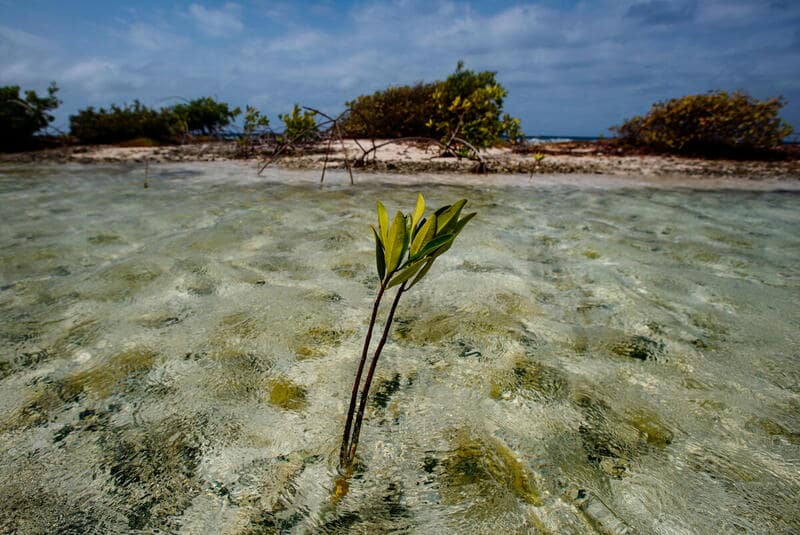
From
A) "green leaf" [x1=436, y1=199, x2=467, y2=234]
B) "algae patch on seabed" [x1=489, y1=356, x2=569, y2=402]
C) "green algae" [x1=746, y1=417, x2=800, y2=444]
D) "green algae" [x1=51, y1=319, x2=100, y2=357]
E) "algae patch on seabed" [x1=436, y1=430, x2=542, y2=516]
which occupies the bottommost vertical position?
"algae patch on seabed" [x1=436, y1=430, x2=542, y2=516]

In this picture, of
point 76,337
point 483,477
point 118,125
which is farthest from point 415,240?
point 118,125

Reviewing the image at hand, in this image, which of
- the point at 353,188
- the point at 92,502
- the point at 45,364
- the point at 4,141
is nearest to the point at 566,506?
the point at 92,502

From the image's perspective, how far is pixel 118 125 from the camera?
15.2 m

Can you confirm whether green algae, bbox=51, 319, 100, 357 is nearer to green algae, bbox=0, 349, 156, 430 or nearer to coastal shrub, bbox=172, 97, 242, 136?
green algae, bbox=0, 349, 156, 430

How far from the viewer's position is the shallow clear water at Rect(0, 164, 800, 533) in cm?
116

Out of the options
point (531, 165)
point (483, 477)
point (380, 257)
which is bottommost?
point (483, 477)

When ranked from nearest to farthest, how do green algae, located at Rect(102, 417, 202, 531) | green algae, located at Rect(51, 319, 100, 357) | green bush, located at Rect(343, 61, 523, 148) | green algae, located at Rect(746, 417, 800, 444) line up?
green algae, located at Rect(102, 417, 202, 531)
green algae, located at Rect(746, 417, 800, 444)
green algae, located at Rect(51, 319, 100, 357)
green bush, located at Rect(343, 61, 523, 148)

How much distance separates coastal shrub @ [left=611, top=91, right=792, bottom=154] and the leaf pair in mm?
14949

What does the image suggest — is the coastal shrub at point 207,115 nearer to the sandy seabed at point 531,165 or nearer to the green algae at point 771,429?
the sandy seabed at point 531,165

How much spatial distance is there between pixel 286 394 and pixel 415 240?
107 centimetres

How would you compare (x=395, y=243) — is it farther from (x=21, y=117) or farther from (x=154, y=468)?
(x=21, y=117)

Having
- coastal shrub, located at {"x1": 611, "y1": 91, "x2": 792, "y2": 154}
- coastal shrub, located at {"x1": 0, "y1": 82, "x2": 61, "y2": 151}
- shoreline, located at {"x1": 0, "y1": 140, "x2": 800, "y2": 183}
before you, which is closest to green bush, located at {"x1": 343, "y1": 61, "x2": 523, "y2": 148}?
shoreline, located at {"x1": 0, "y1": 140, "x2": 800, "y2": 183}

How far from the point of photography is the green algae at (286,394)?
1.58 m

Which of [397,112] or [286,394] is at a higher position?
[397,112]
